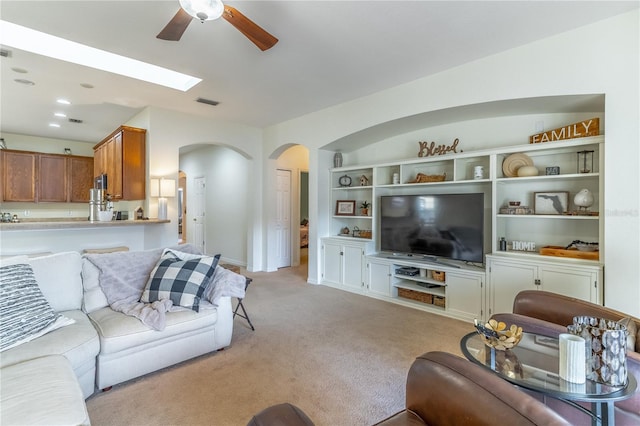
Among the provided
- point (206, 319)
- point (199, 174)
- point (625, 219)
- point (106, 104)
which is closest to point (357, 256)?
point (206, 319)

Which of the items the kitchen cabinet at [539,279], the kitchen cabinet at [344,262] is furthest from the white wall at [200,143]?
the kitchen cabinet at [539,279]

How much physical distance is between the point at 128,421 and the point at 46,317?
2.86 feet

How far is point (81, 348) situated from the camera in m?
1.94

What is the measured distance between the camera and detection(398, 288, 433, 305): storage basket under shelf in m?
3.98

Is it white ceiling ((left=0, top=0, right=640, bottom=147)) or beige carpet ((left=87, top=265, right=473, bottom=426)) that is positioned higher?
white ceiling ((left=0, top=0, right=640, bottom=147))

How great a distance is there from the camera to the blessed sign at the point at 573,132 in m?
2.91

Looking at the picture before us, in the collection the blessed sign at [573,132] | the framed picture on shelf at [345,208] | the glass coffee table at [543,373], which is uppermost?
the blessed sign at [573,132]

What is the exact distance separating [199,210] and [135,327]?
620cm

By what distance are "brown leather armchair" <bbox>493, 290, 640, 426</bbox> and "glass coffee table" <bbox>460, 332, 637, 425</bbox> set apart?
2.3 inches

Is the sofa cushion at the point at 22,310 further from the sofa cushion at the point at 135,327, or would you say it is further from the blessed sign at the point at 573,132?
the blessed sign at the point at 573,132

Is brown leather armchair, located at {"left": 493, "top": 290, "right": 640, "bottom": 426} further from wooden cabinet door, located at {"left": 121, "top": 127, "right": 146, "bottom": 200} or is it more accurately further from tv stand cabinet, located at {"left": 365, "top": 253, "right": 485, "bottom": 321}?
wooden cabinet door, located at {"left": 121, "top": 127, "right": 146, "bottom": 200}

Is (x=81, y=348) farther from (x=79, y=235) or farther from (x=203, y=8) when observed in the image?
(x=79, y=235)

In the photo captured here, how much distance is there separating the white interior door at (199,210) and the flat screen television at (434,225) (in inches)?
203

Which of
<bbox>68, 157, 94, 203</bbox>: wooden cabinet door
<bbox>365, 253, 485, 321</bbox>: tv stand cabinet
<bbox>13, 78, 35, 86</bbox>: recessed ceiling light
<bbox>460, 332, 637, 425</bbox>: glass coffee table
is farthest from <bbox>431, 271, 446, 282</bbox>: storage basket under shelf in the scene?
<bbox>68, 157, 94, 203</bbox>: wooden cabinet door
